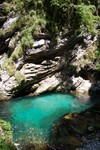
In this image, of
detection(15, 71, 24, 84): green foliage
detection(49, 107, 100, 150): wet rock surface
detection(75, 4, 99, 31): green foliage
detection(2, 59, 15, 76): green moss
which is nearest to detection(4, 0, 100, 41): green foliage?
detection(75, 4, 99, 31): green foliage

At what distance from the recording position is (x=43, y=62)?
21828 millimetres

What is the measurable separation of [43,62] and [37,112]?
226 inches

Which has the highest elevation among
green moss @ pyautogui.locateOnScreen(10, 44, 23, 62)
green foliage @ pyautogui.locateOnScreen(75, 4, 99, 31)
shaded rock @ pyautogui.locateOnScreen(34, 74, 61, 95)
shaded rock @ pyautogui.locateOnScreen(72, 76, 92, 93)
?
green foliage @ pyautogui.locateOnScreen(75, 4, 99, 31)

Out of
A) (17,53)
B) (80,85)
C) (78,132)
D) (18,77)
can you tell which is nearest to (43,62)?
(17,53)

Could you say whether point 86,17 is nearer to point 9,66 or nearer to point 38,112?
point 9,66

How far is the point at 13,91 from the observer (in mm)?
20750

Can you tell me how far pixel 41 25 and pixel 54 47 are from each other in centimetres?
202

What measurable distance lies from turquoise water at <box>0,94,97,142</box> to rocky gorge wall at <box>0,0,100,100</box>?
1.28m

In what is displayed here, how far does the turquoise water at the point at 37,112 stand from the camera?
13.4 meters

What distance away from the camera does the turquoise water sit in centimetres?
1342

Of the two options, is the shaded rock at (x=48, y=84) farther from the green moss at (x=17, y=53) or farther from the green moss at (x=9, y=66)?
the green moss at (x=17, y=53)

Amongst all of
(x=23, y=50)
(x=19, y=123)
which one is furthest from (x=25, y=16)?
(x=19, y=123)

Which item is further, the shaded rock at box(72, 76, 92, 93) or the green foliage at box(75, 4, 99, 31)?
the shaded rock at box(72, 76, 92, 93)

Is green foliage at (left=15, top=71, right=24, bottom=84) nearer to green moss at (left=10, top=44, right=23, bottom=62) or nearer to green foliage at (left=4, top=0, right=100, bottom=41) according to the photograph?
green moss at (left=10, top=44, right=23, bottom=62)
